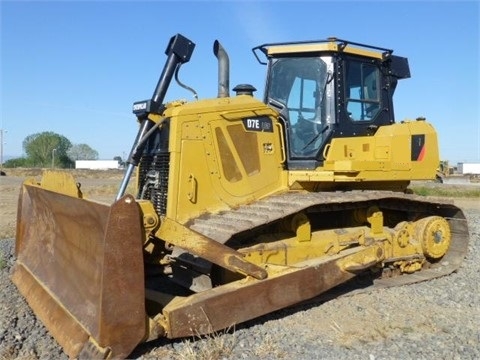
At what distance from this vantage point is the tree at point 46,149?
288 feet

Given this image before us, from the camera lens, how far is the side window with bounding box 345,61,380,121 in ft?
20.5

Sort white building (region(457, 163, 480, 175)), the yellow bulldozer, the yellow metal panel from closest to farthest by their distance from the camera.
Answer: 1. the yellow bulldozer
2. the yellow metal panel
3. white building (region(457, 163, 480, 175))

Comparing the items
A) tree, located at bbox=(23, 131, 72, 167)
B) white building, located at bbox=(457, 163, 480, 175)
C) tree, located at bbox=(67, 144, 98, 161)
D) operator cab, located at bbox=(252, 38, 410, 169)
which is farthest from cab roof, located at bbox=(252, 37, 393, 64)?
tree, located at bbox=(67, 144, 98, 161)

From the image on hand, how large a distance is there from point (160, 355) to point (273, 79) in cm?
359

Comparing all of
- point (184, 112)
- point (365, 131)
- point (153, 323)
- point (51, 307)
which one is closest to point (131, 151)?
point (184, 112)

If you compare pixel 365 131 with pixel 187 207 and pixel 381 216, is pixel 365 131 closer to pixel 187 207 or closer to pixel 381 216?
pixel 381 216

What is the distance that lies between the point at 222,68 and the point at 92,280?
3.14 meters

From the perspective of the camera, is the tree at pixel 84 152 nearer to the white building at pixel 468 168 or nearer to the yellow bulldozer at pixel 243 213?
the white building at pixel 468 168

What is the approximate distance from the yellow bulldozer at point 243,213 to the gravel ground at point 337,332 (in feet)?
0.58

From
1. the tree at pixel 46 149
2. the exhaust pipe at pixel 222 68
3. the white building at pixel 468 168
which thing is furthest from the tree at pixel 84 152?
the exhaust pipe at pixel 222 68

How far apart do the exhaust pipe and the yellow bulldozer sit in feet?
0.06

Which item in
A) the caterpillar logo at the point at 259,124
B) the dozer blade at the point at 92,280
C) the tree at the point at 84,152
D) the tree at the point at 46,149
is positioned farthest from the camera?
the tree at the point at 84,152

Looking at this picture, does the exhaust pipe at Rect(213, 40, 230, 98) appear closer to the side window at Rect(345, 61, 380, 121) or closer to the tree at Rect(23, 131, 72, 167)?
the side window at Rect(345, 61, 380, 121)

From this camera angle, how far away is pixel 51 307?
452 centimetres
